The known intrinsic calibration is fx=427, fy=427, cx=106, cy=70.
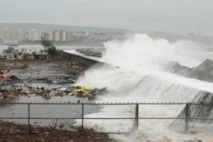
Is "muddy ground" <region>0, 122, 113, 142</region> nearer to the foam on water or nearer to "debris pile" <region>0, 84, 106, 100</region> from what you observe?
the foam on water

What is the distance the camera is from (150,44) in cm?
6400

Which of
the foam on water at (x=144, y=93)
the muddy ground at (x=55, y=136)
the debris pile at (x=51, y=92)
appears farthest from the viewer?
the debris pile at (x=51, y=92)

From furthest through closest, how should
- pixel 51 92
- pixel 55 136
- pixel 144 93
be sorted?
pixel 51 92 → pixel 144 93 → pixel 55 136

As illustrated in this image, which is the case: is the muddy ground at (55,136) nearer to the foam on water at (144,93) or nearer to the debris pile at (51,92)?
the foam on water at (144,93)

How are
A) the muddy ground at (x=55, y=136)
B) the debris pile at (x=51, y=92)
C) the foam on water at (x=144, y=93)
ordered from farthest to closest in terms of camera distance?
the debris pile at (x=51, y=92) → the foam on water at (x=144, y=93) → the muddy ground at (x=55, y=136)

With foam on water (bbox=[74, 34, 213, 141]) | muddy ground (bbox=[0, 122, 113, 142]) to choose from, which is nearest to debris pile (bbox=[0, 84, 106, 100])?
foam on water (bbox=[74, 34, 213, 141])

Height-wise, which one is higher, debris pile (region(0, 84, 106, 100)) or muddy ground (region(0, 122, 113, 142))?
muddy ground (region(0, 122, 113, 142))

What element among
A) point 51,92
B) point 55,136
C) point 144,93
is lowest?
point 51,92

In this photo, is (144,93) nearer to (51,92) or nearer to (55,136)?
(51,92)

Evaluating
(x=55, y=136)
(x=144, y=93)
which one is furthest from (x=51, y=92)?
(x=55, y=136)

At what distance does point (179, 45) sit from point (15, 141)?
65518 mm

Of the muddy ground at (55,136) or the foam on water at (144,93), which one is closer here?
the muddy ground at (55,136)

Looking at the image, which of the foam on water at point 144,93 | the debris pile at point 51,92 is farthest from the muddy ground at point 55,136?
the debris pile at point 51,92

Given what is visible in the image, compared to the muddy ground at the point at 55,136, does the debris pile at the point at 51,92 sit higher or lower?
lower
